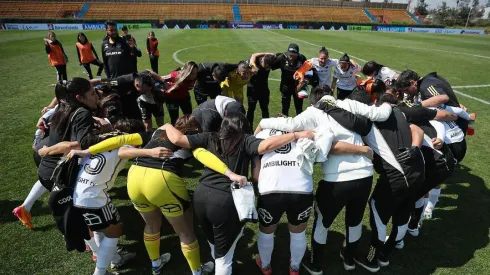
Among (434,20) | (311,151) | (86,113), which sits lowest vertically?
(434,20)

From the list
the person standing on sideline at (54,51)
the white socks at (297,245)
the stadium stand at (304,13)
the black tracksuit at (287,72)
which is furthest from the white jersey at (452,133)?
the stadium stand at (304,13)

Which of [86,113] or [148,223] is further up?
[86,113]

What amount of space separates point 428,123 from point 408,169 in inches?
44.5

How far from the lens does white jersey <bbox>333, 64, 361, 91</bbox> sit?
7.95 metres

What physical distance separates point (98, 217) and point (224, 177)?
150cm

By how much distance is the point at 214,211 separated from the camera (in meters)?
3.00

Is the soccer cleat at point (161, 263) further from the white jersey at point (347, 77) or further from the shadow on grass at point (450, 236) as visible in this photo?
the white jersey at point (347, 77)

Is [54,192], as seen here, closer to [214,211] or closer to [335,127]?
[214,211]

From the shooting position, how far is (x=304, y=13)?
68188 mm

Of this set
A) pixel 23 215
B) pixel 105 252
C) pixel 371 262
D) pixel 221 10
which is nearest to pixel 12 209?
pixel 23 215

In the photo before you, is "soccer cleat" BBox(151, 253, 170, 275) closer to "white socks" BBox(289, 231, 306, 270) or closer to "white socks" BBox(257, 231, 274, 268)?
"white socks" BBox(257, 231, 274, 268)

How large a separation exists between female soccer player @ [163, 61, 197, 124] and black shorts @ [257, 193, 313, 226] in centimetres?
338

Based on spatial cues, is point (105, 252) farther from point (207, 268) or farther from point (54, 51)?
point (54, 51)

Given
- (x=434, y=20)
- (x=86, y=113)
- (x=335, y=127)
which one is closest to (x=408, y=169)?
(x=335, y=127)
